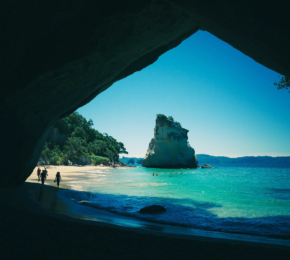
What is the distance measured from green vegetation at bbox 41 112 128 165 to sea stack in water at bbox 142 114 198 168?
20.6 metres

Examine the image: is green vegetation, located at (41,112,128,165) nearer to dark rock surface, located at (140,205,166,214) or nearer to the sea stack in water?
the sea stack in water

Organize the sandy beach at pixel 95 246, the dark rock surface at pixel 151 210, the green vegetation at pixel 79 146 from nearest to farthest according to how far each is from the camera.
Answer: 1. the sandy beach at pixel 95 246
2. the dark rock surface at pixel 151 210
3. the green vegetation at pixel 79 146

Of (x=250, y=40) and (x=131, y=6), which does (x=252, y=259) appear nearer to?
(x=250, y=40)

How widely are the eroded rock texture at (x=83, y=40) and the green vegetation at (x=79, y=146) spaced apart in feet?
155

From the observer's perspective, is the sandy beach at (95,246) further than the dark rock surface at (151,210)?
No

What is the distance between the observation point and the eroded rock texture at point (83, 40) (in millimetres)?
4402

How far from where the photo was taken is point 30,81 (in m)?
7.20

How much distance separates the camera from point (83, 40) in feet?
22.9

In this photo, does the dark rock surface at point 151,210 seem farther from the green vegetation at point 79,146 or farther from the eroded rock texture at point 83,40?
A: the green vegetation at point 79,146

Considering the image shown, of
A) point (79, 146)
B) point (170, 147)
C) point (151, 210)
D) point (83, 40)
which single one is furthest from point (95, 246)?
point (170, 147)

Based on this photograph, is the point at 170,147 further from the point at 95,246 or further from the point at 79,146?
the point at 95,246

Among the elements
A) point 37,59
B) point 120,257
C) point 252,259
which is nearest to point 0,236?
point 120,257

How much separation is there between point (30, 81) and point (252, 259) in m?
8.78

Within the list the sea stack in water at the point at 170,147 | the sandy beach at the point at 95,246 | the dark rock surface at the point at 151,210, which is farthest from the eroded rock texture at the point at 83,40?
the sea stack in water at the point at 170,147
